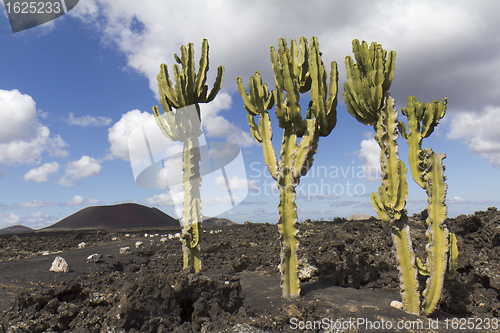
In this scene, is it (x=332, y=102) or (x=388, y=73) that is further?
(x=332, y=102)

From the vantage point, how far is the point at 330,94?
5551 millimetres

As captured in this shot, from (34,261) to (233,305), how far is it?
25.2 ft

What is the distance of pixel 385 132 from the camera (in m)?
4.68

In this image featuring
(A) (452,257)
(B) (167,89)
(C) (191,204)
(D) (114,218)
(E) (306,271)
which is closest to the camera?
(A) (452,257)

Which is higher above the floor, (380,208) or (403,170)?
(403,170)

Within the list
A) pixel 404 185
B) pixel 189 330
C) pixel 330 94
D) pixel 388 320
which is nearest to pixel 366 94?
pixel 330 94

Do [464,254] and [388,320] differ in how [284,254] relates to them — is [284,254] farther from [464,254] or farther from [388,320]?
[464,254]

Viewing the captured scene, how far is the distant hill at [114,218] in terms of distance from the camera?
107 feet

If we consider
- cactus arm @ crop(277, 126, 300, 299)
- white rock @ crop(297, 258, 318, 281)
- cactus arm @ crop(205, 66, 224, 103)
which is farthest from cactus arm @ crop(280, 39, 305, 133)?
white rock @ crop(297, 258, 318, 281)

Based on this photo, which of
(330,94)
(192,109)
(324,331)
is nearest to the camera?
(324,331)

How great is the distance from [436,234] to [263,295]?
9.88 ft

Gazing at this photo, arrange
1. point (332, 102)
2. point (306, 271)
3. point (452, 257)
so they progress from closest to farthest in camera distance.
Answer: point (452, 257) → point (332, 102) → point (306, 271)

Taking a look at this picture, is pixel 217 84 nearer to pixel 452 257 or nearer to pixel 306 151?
pixel 306 151

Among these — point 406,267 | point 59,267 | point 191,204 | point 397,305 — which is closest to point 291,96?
point 406,267
